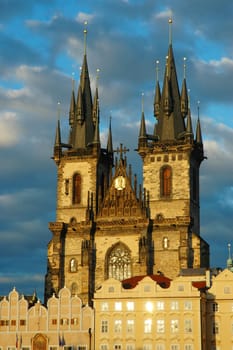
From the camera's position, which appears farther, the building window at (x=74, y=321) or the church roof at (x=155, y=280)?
the church roof at (x=155, y=280)

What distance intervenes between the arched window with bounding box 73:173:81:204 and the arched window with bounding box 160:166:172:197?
10.6 meters

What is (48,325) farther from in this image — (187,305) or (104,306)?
(187,305)

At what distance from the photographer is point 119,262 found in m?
103

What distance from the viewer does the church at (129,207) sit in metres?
101

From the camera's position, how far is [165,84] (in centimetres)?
10881

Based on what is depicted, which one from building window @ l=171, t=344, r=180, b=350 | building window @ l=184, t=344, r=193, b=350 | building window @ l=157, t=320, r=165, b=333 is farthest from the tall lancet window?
building window @ l=184, t=344, r=193, b=350

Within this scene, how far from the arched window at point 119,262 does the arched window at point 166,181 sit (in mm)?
7953

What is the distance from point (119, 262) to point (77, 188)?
11.4 metres

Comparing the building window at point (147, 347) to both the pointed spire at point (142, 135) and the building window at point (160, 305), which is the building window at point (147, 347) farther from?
the pointed spire at point (142, 135)

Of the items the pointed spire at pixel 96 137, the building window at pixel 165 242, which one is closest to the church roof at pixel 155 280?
the building window at pixel 165 242

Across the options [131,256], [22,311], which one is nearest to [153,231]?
[131,256]

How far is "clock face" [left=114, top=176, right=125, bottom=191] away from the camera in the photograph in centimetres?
10569

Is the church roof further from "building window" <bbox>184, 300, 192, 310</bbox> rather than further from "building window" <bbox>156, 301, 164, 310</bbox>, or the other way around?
"building window" <bbox>184, 300, 192, 310</bbox>

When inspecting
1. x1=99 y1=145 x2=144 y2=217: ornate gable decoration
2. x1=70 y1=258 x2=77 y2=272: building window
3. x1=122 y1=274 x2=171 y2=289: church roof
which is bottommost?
x1=122 y1=274 x2=171 y2=289: church roof
